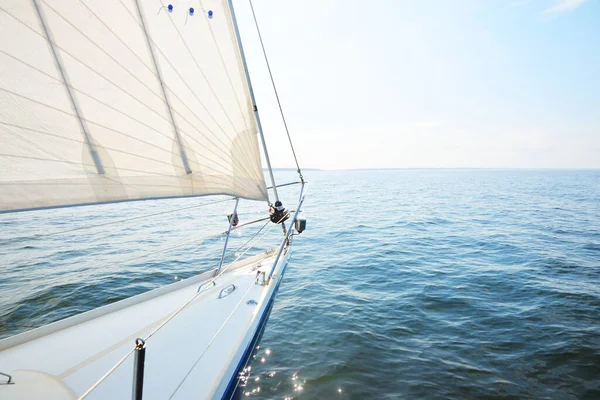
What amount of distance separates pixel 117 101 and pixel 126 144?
470 millimetres

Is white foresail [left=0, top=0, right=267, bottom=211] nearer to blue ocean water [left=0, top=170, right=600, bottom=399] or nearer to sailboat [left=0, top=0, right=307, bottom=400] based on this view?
sailboat [left=0, top=0, right=307, bottom=400]

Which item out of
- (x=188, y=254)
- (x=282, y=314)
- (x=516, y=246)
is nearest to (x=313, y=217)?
(x=188, y=254)

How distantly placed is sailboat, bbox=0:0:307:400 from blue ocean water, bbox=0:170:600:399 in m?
1.11

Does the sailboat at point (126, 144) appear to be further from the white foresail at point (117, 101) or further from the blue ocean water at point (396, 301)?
the blue ocean water at point (396, 301)

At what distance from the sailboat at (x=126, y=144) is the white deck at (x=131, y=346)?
15 mm

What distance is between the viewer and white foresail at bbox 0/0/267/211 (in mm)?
2424

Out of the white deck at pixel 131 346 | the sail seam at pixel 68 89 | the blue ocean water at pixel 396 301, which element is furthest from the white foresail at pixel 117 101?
the white deck at pixel 131 346

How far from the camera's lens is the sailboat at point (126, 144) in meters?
2.45

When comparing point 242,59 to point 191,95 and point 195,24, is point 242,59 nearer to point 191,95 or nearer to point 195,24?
point 195,24

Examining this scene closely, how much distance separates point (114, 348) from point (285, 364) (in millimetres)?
2565

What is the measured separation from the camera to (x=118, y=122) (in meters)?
3.12

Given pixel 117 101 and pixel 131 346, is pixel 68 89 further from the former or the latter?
pixel 131 346

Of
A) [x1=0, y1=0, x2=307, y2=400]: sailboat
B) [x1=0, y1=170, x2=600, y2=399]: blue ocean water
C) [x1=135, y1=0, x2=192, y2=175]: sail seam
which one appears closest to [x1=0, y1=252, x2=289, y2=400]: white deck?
[x1=0, y1=0, x2=307, y2=400]: sailboat

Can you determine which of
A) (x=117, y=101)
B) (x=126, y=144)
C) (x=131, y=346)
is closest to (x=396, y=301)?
(x=131, y=346)
